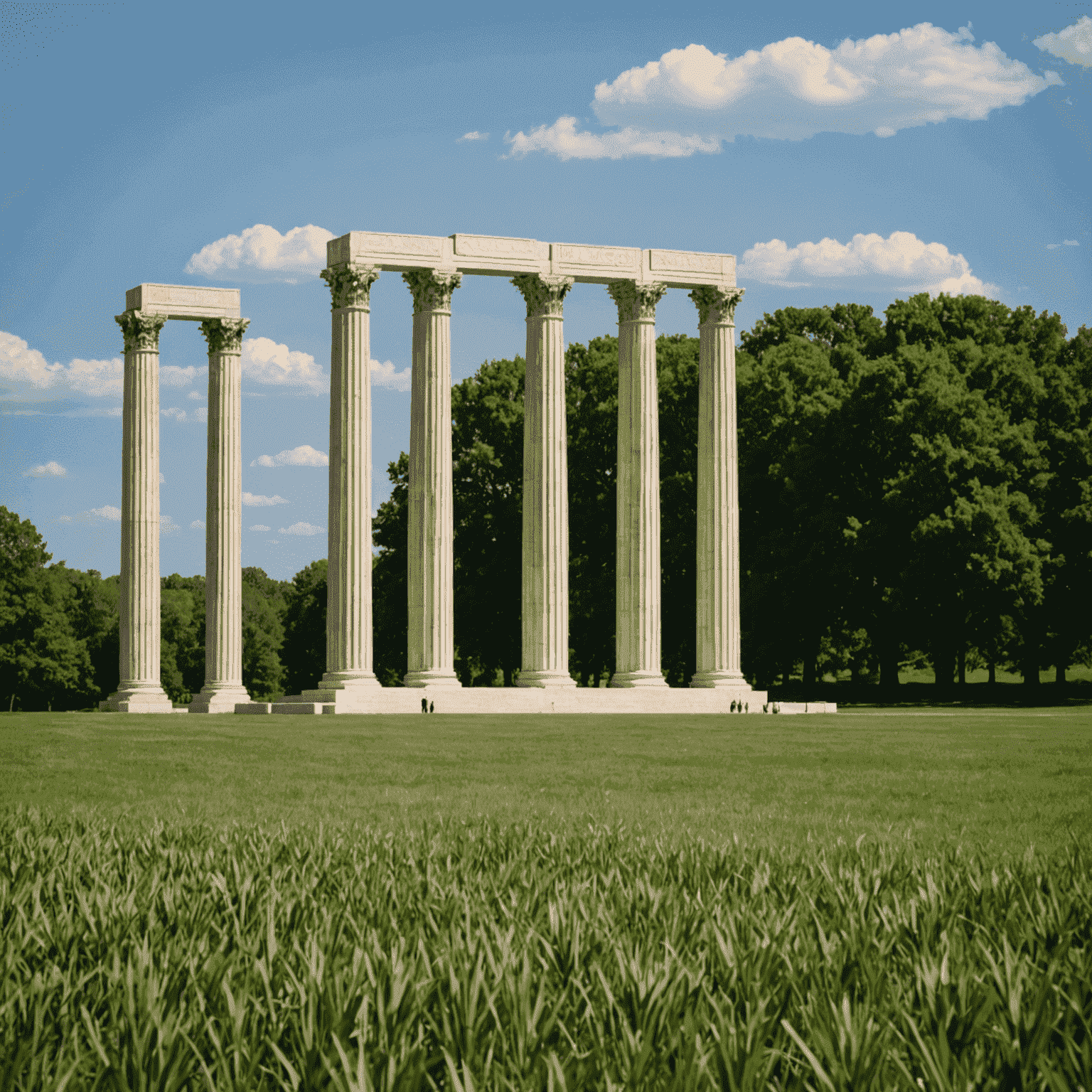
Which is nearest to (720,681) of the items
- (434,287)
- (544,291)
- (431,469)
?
(431,469)

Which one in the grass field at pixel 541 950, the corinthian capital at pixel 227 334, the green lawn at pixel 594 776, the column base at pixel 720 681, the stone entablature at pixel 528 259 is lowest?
the green lawn at pixel 594 776

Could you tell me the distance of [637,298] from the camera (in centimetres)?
→ 9800

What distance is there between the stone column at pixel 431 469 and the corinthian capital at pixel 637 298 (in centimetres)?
1138

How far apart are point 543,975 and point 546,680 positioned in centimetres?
8133

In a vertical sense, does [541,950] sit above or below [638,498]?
below

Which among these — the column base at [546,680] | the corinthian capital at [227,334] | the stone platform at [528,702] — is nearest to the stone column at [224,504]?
the corinthian capital at [227,334]

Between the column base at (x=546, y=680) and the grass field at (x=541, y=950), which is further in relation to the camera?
the column base at (x=546, y=680)

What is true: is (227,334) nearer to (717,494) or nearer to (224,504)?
(224,504)

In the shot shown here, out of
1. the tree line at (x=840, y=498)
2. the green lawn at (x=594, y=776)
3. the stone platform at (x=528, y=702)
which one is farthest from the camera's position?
the tree line at (x=840, y=498)

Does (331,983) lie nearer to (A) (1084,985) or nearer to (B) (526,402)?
(A) (1084,985)

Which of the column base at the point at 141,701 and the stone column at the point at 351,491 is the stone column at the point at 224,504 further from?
the stone column at the point at 351,491

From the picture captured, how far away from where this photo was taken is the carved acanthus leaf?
9206cm

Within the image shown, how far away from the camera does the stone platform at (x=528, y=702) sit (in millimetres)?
87438

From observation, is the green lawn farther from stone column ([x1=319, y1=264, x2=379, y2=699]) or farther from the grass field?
stone column ([x1=319, y1=264, x2=379, y2=699])
